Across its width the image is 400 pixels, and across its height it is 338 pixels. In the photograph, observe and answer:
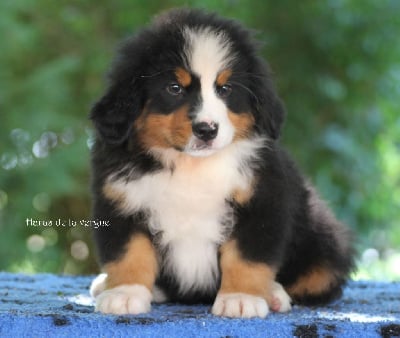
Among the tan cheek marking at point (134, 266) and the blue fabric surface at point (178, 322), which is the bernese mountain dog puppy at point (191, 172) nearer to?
the tan cheek marking at point (134, 266)

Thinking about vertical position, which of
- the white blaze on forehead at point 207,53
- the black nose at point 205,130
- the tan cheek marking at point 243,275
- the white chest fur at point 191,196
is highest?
the white blaze on forehead at point 207,53

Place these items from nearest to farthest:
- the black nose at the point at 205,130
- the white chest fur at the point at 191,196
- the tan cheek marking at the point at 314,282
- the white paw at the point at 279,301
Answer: the black nose at the point at 205,130 → the white chest fur at the point at 191,196 → the white paw at the point at 279,301 → the tan cheek marking at the point at 314,282

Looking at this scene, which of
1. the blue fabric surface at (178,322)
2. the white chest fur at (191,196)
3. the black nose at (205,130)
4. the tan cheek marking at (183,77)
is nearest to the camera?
the blue fabric surface at (178,322)

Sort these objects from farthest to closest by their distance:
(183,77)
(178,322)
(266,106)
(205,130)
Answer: (266,106), (183,77), (205,130), (178,322)

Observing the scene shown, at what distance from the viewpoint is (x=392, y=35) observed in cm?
686

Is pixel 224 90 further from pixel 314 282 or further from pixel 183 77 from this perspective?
pixel 314 282

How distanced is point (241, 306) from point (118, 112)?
941 millimetres

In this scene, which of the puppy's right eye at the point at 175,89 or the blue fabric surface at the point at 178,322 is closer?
the blue fabric surface at the point at 178,322

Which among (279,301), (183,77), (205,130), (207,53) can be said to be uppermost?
(207,53)

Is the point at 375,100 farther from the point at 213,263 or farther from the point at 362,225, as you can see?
the point at 213,263

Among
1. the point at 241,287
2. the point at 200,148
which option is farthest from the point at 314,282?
the point at 200,148

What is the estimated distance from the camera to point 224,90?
309 centimetres

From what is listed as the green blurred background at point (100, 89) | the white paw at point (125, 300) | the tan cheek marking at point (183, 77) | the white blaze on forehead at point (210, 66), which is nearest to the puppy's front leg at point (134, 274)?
the white paw at point (125, 300)

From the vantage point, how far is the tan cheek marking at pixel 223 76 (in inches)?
120
